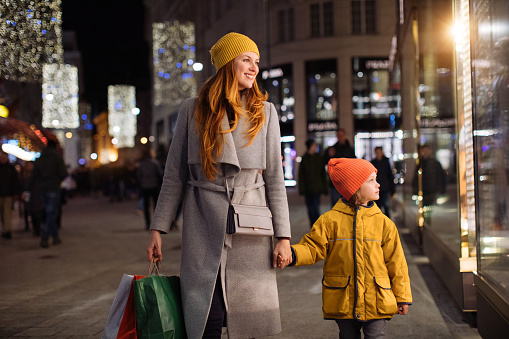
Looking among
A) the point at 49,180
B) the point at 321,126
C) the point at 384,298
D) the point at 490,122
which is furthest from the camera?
the point at 321,126

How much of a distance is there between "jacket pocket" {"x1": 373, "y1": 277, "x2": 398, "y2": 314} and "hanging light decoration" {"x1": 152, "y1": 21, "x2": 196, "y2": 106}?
17292 millimetres

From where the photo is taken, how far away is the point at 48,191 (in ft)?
42.5

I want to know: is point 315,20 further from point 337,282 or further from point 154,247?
point 154,247

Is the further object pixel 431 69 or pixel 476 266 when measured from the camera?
pixel 431 69

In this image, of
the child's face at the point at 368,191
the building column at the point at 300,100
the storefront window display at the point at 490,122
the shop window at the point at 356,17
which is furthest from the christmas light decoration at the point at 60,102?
the child's face at the point at 368,191

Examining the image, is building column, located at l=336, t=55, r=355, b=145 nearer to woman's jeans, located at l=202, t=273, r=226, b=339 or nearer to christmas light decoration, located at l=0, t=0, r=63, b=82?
christmas light decoration, located at l=0, t=0, r=63, b=82

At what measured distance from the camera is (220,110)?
131 inches

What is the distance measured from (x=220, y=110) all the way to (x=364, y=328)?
1425 mm

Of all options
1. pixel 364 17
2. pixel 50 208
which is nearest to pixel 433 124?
pixel 50 208

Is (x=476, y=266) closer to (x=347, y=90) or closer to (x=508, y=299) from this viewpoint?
(x=508, y=299)

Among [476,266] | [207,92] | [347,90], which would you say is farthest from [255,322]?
[347,90]

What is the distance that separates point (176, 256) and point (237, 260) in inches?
297

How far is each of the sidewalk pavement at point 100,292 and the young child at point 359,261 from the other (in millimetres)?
1866

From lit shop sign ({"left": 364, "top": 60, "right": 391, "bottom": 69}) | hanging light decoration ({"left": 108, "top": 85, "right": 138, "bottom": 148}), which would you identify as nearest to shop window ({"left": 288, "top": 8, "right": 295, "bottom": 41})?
lit shop sign ({"left": 364, "top": 60, "right": 391, "bottom": 69})
